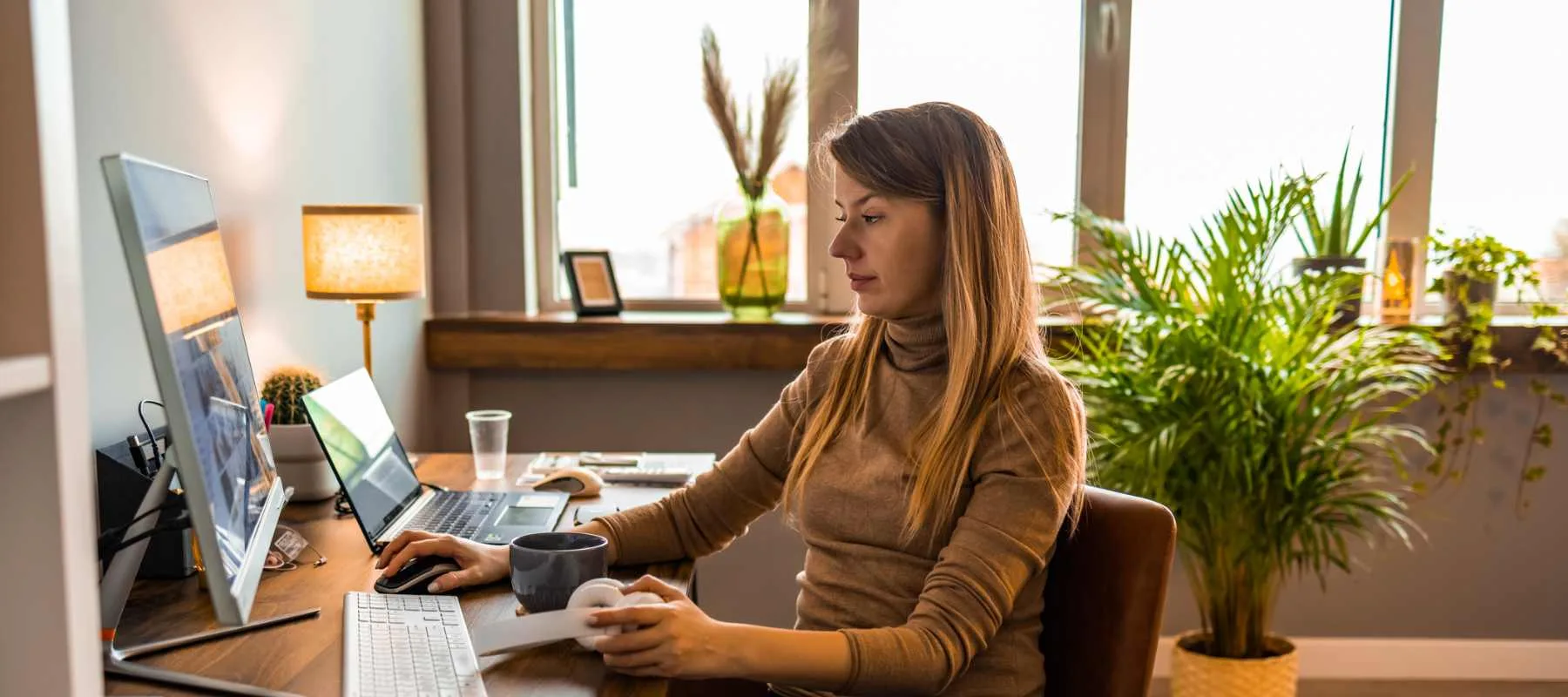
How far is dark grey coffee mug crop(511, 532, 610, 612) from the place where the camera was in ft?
3.72

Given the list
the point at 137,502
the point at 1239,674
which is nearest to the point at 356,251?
the point at 137,502

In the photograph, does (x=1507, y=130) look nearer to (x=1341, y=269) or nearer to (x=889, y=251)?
(x=1341, y=269)

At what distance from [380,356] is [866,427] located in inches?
56.6

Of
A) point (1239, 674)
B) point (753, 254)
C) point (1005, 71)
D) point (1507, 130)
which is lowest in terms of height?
point (1239, 674)

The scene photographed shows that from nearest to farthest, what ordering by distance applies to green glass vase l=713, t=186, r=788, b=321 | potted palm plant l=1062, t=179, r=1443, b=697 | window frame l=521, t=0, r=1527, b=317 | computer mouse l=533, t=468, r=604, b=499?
computer mouse l=533, t=468, r=604, b=499, potted palm plant l=1062, t=179, r=1443, b=697, green glass vase l=713, t=186, r=788, b=321, window frame l=521, t=0, r=1527, b=317

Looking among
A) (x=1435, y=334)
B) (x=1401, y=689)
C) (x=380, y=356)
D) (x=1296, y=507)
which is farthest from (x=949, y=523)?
(x=1401, y=689)

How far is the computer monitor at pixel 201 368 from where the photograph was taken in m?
0.77

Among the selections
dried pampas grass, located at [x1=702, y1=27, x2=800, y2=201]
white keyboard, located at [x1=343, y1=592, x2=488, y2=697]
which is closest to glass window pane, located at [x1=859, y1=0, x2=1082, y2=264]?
dried pampas grass, located at [x1=702, y1=27, x2=800, y2=201]

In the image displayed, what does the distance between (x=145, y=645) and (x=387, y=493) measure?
1.73 feet

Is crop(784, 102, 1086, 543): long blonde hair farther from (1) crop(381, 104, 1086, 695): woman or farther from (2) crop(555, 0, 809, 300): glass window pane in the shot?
(2) crop(555, 0, 809, 300): glass window pane

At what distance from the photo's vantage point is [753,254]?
2.86m

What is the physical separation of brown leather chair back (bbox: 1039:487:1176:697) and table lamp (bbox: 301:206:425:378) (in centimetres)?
121

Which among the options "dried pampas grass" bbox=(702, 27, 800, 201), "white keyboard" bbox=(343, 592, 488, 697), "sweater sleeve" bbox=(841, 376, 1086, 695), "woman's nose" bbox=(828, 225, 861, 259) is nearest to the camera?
"white keyboard" bbox=(343, 592, 488, 697)

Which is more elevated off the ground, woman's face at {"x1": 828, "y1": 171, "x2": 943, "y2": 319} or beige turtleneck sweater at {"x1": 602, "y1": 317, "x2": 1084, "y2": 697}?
woman's face at {"x1": 828, "y1": 171, "x2": 943, "y2": 319}
